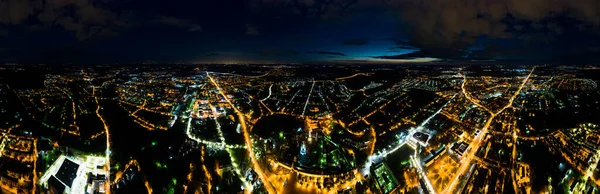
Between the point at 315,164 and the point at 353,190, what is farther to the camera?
the point at 315,164

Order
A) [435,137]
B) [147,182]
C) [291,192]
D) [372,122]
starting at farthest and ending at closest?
[372,122]
[435,137]
[147,182]
[291,192]

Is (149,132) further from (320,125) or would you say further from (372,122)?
(372,122)

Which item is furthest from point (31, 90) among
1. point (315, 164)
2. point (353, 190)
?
point (353, 190)

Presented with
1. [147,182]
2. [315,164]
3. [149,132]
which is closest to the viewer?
[147,182]

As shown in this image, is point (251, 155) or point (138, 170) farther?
point (251, 155)

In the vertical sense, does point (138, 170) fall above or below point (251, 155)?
below

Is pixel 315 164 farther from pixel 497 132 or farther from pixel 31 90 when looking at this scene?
pixel 31 90

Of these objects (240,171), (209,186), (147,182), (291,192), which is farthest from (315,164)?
(147,182)

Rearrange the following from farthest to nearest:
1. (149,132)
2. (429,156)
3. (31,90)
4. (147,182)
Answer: (31,90), (149,132), (429,156), (147,182)

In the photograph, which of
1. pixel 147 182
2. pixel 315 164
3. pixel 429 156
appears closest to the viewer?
pixel 147 182

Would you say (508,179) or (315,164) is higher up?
(315,164)
